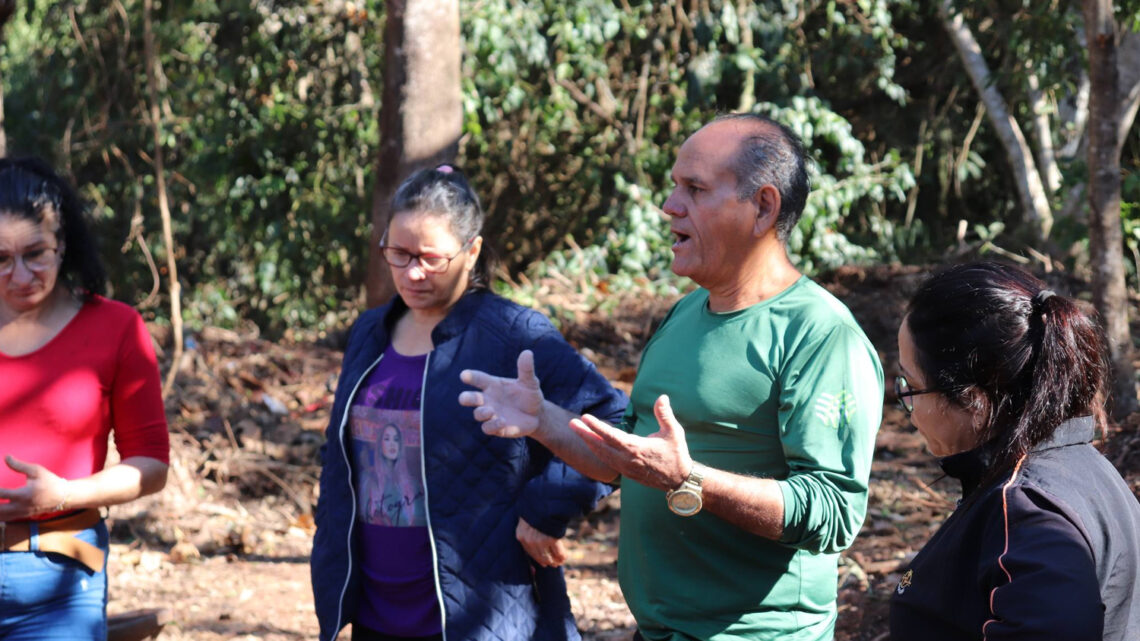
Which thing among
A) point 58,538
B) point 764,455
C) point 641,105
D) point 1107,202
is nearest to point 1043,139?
point 641,105

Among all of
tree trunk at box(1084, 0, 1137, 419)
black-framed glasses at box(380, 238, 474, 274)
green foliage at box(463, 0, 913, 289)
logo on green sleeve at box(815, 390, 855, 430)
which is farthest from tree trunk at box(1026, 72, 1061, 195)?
logo on green sleeve at box(815, 390, 855, 430)

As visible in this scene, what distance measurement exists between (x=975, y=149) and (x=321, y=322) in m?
7.21

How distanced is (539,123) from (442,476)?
860cm

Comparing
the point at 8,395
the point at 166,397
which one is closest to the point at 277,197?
the point at 166,397

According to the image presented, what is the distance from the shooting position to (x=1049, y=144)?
1141 centimetres

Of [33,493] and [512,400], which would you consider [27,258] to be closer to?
[33,493]

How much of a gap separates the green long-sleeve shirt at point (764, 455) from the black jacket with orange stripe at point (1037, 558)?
1.00 feet

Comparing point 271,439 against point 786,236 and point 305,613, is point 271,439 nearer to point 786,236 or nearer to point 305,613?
point 305,613

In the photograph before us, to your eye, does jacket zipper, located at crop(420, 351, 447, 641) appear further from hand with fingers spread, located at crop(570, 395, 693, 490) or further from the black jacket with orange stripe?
the black jacket with orange stripe

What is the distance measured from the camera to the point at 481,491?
10.00 ft

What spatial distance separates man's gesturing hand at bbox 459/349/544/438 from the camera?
2.48m

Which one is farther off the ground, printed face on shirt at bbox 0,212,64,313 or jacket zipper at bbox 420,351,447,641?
printed face on shirt at bbox 0,212,64,313

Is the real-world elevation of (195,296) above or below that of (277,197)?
below

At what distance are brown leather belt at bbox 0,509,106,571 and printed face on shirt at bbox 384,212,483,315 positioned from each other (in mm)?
1013
